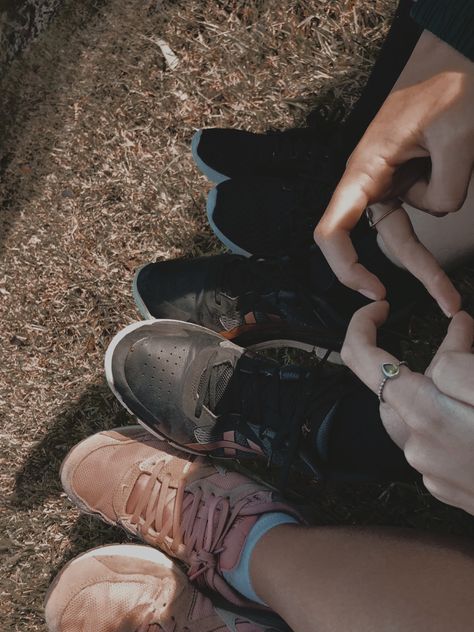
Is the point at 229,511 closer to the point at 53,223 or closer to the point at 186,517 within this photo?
the point at 186,517

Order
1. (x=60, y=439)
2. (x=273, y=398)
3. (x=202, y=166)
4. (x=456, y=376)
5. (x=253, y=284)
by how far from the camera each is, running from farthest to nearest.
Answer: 1. (x=60, y=439)
2. (x=202, y=166)
3. (x=253, y=284)
4. (x=273, y=398)
5. (x=456, y=376)

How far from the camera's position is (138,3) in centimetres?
192

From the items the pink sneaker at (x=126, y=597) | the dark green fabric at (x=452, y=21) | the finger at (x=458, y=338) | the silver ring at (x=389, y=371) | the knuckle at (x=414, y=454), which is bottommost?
the pink sneaker at (x=126, y=597)

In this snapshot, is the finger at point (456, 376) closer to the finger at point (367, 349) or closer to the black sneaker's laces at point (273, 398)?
the finger at point (367, 349)

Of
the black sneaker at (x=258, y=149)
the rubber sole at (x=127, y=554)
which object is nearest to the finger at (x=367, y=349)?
the black sneaker at (x=258, y=149)

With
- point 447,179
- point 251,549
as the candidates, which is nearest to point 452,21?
point 447,179

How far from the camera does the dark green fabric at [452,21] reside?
83 centimetres

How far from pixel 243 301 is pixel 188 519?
66 centimetres

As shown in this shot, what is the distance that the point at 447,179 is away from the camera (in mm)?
818

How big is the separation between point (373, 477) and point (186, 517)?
619 millimetres

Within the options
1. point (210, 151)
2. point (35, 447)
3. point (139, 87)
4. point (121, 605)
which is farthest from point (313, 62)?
point (121, 605)

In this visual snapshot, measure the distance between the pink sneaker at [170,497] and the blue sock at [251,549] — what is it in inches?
0.7

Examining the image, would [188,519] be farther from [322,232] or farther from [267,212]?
[322,232]

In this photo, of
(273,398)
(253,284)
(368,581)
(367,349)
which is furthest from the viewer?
(253,284)
